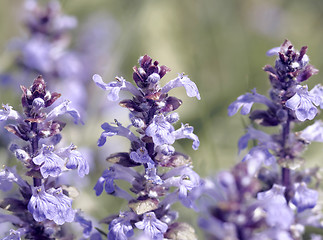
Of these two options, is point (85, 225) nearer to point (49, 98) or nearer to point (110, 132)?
point (110, 132)

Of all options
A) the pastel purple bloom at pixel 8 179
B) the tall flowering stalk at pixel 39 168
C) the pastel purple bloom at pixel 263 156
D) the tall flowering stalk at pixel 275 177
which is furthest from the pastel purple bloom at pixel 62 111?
the pastel purple bloom at pixel 263 156

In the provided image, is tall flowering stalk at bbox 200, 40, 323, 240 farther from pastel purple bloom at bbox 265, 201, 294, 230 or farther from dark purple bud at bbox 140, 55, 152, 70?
dark purple bud at bbox 140, 55, 152, 70

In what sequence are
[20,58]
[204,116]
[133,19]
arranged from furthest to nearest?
[133,19] < [20,58] < [204,116]

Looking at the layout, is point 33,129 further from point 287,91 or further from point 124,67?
point 124,67

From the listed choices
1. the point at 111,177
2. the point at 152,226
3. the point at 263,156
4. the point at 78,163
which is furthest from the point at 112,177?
the point at 263,156

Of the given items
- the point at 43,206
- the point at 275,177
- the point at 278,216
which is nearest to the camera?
the point at 278,216

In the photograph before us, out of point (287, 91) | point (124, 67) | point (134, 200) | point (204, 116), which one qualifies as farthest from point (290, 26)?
point (134, 200)

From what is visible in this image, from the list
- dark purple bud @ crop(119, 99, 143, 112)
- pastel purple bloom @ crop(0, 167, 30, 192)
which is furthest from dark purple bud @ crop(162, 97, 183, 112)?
pastel purple bloom @ crop(0, 167, 30, 192)
